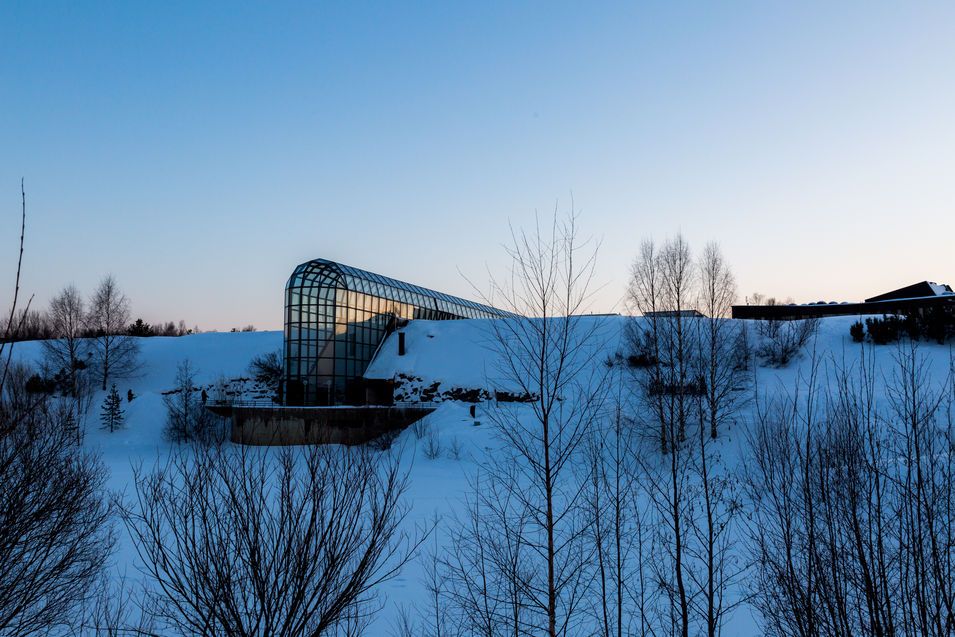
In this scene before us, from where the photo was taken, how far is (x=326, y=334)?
34594mm

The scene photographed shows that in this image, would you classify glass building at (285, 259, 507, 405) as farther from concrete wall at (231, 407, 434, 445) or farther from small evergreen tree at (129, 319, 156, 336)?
small evergreen tree at (129, 319, 156, 336)

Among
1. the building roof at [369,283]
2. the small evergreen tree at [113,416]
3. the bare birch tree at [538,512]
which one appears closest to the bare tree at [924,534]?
the bare birch tree at [538,512]

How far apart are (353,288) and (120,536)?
21.8 m

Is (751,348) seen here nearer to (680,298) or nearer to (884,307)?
(680,298)

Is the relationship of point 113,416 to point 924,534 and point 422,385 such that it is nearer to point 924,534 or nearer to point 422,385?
point 422,385

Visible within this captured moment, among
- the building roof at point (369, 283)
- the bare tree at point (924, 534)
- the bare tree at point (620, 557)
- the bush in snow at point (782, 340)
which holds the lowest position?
the bare tree at point (620, 557)

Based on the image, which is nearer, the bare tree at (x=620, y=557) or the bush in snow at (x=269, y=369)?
the bare tree at (x=620, y=557)

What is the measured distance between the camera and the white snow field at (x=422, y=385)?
1444cm

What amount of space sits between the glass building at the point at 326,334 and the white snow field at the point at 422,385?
171 centimetres

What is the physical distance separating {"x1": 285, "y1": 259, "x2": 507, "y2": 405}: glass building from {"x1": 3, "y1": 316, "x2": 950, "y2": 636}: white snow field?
5.60ft

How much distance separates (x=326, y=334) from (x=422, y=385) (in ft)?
19.8


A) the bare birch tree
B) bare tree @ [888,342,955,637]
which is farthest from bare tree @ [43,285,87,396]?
bare tree @ [888,342,955,637]

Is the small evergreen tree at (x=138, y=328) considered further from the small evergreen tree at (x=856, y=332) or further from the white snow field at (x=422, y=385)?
the small evergreen tree at (x=856, y=332)

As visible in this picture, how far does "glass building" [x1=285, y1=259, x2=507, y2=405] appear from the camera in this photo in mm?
34188
